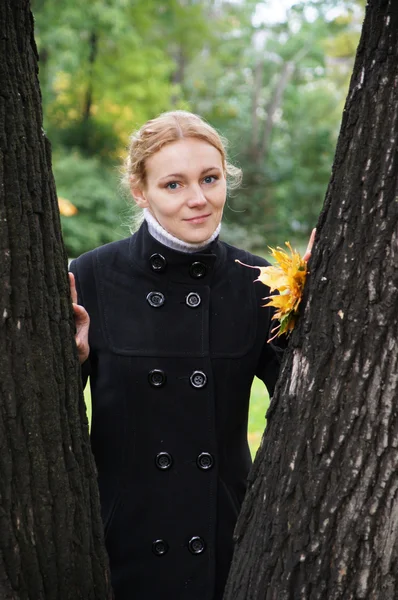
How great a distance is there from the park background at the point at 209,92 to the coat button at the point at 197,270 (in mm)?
9888

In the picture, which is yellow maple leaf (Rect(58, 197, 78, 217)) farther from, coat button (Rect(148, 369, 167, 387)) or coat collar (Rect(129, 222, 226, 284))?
coat button (Rect(148, 369, 167, 387))

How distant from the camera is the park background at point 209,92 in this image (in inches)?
709

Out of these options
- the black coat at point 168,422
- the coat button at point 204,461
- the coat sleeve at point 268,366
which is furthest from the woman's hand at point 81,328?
the coat sleeve at point 268,366

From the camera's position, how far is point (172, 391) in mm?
2615

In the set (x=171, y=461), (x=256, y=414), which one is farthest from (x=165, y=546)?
(x=256, y=414)

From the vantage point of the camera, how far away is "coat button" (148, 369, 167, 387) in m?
2.59

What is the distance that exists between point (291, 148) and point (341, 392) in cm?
2444

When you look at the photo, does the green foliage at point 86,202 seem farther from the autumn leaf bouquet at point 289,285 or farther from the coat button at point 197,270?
the autumn leaf bouquet at point 289,285

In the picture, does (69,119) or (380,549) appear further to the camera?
(69,119)

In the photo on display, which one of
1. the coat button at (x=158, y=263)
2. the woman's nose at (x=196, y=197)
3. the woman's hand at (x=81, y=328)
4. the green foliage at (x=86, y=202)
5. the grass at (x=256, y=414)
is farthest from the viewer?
the green foliage at (x=86, y=202)

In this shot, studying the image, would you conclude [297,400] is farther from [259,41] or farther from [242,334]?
[259,41]

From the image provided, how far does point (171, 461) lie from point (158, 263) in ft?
2.03

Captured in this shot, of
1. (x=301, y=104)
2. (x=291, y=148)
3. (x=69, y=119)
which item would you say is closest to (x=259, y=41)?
(x=301, y=104)

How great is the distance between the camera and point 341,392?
1.93 metres
